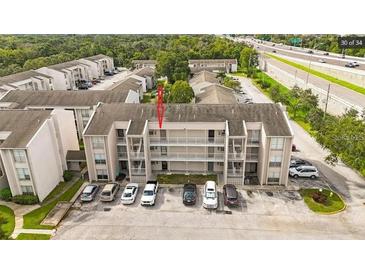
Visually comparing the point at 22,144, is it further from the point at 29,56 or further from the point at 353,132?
the point at 29,56

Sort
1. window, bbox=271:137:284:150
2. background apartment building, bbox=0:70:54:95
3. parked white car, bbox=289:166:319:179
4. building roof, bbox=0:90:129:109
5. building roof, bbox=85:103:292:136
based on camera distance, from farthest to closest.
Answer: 1. background apartment building, bbox=0:70:54:95
2. building roof, bbox=0:90:129:109
3. parked white car, bbox=289:166:319:179
4. building roof, bbox=85:103:292:136
5. window, bbox=271:137:284:150

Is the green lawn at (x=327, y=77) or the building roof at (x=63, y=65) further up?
the building roof at (x=63, y=65)

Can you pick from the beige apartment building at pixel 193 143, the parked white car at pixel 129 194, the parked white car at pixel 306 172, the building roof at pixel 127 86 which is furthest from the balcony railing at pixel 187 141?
the building roof at pixel 127 86

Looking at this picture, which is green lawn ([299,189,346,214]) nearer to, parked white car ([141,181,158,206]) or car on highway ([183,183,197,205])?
car on highway ([183,183,197,205])

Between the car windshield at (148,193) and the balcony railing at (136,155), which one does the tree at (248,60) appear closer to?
the balcony railing at (136,155)

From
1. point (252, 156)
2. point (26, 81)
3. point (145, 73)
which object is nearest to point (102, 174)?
point (252, 156)

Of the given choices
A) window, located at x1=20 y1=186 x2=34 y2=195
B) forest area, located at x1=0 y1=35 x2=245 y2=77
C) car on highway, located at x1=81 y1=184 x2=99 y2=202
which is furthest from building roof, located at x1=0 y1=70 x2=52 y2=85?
car on highway, located at x1=81 y1=184 x2=99 y2=202
